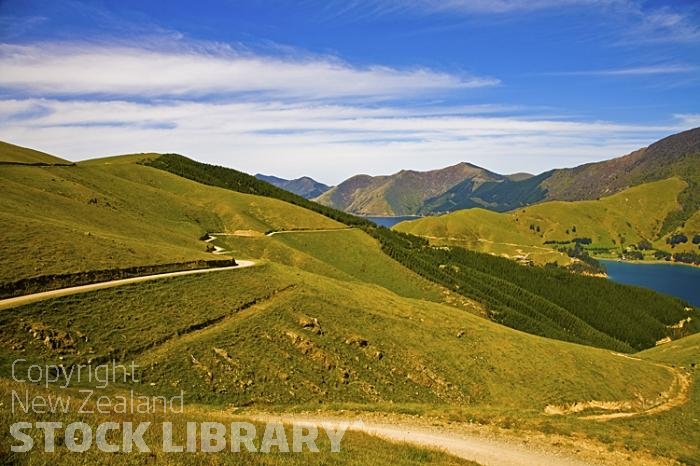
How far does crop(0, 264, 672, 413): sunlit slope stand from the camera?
34.0 metres

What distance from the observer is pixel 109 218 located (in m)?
76.6

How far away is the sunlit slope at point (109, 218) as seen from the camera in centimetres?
4378

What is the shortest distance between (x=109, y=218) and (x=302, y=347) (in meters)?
51.6

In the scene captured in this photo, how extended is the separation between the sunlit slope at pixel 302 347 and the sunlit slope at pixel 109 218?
25.2ft

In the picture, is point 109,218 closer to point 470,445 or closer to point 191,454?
point 470,445

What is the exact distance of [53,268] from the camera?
4072 cm

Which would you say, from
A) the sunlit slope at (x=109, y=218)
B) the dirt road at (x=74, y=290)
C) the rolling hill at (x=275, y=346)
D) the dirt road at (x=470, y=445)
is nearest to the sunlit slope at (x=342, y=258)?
the sunlit slope at (x=109, y=218)

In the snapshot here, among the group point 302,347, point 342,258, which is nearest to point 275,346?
point 302,347

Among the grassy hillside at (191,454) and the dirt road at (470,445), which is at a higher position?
the grassy hillside at (191,454)

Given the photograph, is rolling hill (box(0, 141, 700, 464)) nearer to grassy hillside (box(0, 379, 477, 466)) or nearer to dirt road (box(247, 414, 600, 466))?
grassy hillside (box(0, 379, 477, 466))

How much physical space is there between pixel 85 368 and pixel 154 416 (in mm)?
16016

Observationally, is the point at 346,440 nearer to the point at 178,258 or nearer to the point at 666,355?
the point at 178,258

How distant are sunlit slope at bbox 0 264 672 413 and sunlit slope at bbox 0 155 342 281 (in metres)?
7.67

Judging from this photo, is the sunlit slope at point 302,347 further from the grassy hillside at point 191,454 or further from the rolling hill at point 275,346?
the grassy hillside at point 191,454
